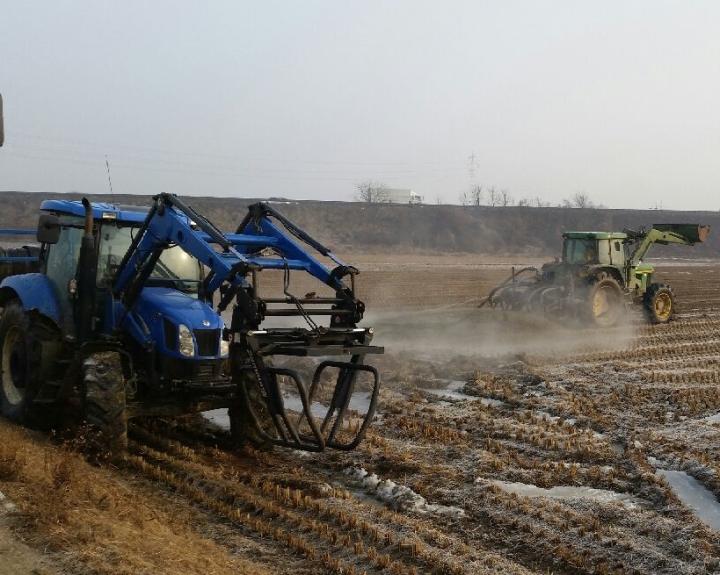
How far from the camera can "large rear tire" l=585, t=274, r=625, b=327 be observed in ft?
59.8

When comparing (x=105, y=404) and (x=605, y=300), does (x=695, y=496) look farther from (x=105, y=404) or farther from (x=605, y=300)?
(x=605, y=300)

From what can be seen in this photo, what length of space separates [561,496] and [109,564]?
385 cm

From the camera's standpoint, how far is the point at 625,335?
17578 millimetres

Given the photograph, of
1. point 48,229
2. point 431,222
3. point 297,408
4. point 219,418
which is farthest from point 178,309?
point 431,222

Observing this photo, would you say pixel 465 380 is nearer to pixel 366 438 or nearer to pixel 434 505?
pixel 366 438

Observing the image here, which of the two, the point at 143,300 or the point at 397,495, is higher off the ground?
the point at 143,300

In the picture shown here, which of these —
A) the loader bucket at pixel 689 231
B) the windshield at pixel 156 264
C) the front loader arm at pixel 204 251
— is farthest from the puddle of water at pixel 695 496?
the loader bucket at pixel 689 231

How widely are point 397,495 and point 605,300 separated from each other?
13.5m

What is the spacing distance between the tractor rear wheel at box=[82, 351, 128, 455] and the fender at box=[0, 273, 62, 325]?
1.10m

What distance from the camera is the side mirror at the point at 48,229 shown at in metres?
7.33

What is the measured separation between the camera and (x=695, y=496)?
6.95m

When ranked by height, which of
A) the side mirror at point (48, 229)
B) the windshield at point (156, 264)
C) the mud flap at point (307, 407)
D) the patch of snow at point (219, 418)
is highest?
the side mirror at point (48, 229)

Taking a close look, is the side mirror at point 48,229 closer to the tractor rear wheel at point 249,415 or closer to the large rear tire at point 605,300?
the tractor rear wheel at point 249,415

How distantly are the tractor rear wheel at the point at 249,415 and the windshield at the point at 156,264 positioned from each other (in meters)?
1.35
